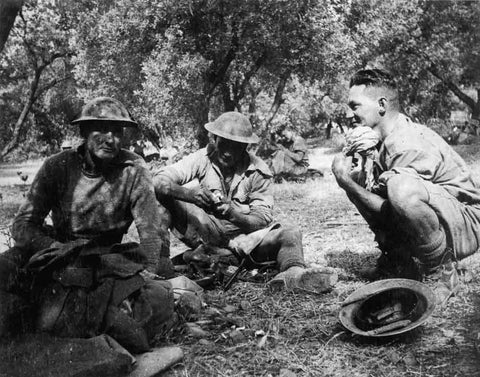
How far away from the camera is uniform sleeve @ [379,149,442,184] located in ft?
13.3

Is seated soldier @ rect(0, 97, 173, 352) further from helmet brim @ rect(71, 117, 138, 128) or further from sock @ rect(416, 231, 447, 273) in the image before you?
sock @ rect(416, 231, 447, 273)

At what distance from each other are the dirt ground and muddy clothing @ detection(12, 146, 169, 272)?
68cm

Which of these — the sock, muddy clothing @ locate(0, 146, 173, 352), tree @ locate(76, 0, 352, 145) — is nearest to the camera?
muddy clothing @ locate(0, 146, 173, 352)

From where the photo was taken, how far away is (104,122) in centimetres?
359

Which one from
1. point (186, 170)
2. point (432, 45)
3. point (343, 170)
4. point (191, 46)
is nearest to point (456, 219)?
point (343, 170)

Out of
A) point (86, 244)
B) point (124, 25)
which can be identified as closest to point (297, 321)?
point (86, 244)

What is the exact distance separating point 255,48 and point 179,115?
2196 millimetres

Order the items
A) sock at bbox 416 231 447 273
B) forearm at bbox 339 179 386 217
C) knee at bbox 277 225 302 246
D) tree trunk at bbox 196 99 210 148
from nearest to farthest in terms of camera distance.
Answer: sock at bbox 416 231 447 273
forearm at bbox 339 179 386 217
knee at bbox 277 225 302 246
tree trunk at bbox 196 99 210 148

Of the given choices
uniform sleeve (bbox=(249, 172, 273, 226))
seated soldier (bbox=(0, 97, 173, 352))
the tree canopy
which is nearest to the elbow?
uniform sleeve (bbox=(249, 172, 273, 226))

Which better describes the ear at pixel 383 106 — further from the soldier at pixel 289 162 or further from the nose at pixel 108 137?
the soldier at pixel 289 162

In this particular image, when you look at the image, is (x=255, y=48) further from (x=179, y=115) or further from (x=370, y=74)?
(x=370, y=74)

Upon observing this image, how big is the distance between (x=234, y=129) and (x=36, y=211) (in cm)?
220

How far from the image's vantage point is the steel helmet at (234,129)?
16.8 ft

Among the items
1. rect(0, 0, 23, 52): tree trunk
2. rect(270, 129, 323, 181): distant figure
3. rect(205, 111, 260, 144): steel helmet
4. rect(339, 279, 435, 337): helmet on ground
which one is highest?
rect(0, 0, 23, 52): tree trunk
